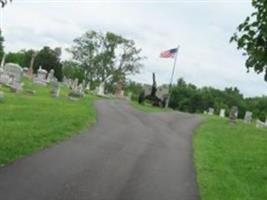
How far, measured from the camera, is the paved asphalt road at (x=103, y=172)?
10.1m

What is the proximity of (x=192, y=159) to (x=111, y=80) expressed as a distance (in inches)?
3043

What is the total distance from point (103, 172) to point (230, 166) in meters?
6.33

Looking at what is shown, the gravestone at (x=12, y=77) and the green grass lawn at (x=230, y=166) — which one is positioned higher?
the gravestone at (x=12, y=77)

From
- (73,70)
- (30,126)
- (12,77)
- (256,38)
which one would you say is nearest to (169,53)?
(12,77)

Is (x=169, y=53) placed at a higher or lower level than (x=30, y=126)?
higher

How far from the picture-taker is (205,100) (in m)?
98.5

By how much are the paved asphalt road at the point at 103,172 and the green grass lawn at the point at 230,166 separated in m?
0.44

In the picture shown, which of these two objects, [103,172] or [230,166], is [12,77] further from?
[103,172]

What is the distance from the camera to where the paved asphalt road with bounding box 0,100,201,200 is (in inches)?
398

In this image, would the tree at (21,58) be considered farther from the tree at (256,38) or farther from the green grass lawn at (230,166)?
the tree at (256,38)

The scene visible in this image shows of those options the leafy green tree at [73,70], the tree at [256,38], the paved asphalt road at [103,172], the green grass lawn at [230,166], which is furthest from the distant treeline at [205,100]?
the tree at [256,38]

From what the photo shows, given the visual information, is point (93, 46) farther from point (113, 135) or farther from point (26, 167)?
point (26, 167)

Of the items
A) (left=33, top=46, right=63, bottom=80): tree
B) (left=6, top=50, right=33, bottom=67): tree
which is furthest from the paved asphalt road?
(left=6, top=50, right=33, bottom=67): tree

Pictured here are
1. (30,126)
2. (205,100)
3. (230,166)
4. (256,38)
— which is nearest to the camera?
(256,38)
